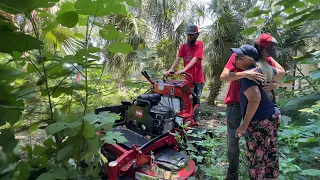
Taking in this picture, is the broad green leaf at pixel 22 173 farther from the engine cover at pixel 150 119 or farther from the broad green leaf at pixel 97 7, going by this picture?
the engine cover at pixel 150 119

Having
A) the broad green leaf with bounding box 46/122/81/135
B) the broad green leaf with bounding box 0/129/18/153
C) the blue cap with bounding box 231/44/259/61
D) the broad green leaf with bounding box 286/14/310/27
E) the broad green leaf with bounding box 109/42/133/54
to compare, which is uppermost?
the broad green leaf with bounding box 286/14/310/27

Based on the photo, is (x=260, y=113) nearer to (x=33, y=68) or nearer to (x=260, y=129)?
(x=260, y=129)

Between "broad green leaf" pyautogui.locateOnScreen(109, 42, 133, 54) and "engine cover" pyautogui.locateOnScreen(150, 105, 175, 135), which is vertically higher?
"broad green leaf" pyautogui.locateOnScreen(109, 42, 133, 54)

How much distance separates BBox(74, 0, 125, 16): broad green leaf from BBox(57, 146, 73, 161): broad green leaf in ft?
1.72

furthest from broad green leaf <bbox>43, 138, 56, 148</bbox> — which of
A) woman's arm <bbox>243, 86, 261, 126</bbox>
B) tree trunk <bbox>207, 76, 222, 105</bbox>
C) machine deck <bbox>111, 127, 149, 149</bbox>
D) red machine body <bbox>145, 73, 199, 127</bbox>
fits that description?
tree trunk <bbox>207, 76, 222, 105</bbox>

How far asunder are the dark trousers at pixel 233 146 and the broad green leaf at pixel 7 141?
2.47 m

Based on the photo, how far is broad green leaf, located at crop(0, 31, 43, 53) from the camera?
880 millimetres

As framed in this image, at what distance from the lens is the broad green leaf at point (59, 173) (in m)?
0.94

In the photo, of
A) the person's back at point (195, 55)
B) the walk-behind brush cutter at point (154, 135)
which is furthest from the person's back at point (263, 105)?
the person's back at point (195, 55)

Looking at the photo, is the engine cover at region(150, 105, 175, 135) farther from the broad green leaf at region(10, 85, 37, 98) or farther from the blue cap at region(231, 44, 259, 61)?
the broad green leaf at region(10, 85, 37, 98)

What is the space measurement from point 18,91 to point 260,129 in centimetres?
212

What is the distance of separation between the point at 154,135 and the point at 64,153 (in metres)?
2.69

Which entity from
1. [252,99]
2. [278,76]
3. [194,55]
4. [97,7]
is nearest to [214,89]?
[194,55]

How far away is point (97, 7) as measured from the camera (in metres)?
0.92
